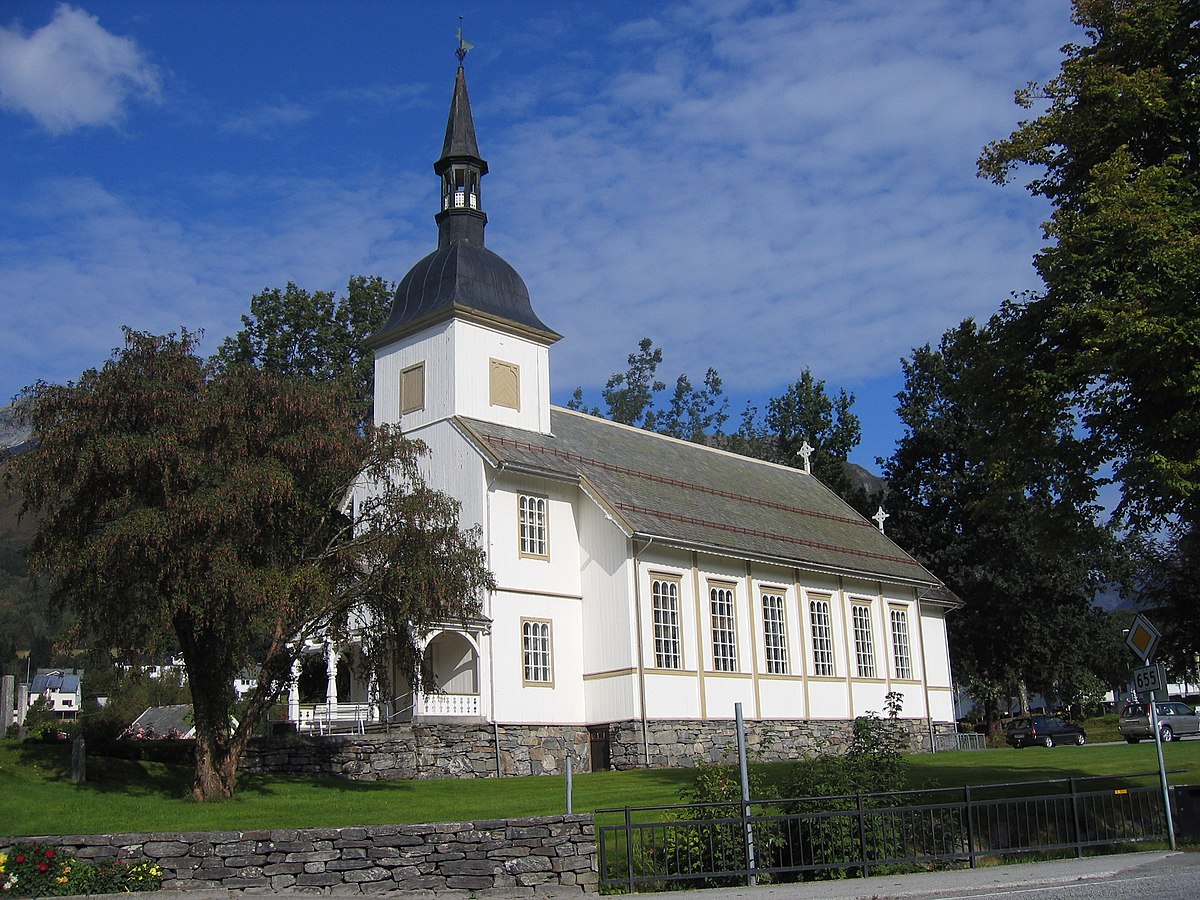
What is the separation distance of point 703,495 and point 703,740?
8724mm

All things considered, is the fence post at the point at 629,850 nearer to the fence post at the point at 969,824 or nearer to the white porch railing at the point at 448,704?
the fence post at the point at 969,824

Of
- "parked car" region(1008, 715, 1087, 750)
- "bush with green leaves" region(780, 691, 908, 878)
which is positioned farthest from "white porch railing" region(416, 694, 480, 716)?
"parked car" region(1008, 715, 1087, 750)

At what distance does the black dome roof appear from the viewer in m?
33.8

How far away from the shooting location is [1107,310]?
18.0 m

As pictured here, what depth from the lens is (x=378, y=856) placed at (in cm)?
1403

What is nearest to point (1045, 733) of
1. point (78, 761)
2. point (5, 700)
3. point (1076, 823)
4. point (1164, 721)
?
point (1164, 721)

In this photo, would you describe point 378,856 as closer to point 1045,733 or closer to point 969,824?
point 969,824

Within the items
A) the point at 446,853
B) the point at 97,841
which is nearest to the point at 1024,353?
the point at 446,853

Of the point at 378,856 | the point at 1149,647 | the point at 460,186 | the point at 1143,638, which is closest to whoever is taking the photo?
the point at 378,856

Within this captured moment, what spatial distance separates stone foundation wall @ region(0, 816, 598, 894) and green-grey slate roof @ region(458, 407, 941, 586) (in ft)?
56.0

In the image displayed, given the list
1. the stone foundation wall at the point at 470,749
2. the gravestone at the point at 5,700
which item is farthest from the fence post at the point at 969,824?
the gravestone at the point at 5,700

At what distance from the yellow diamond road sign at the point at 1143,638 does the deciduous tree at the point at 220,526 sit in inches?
485

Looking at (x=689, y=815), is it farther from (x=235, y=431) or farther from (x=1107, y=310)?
(x=235, y=431)

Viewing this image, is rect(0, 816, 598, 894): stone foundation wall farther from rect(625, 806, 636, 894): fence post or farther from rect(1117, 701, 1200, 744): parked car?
rect(1117, 701, 1200, 744): parked car
